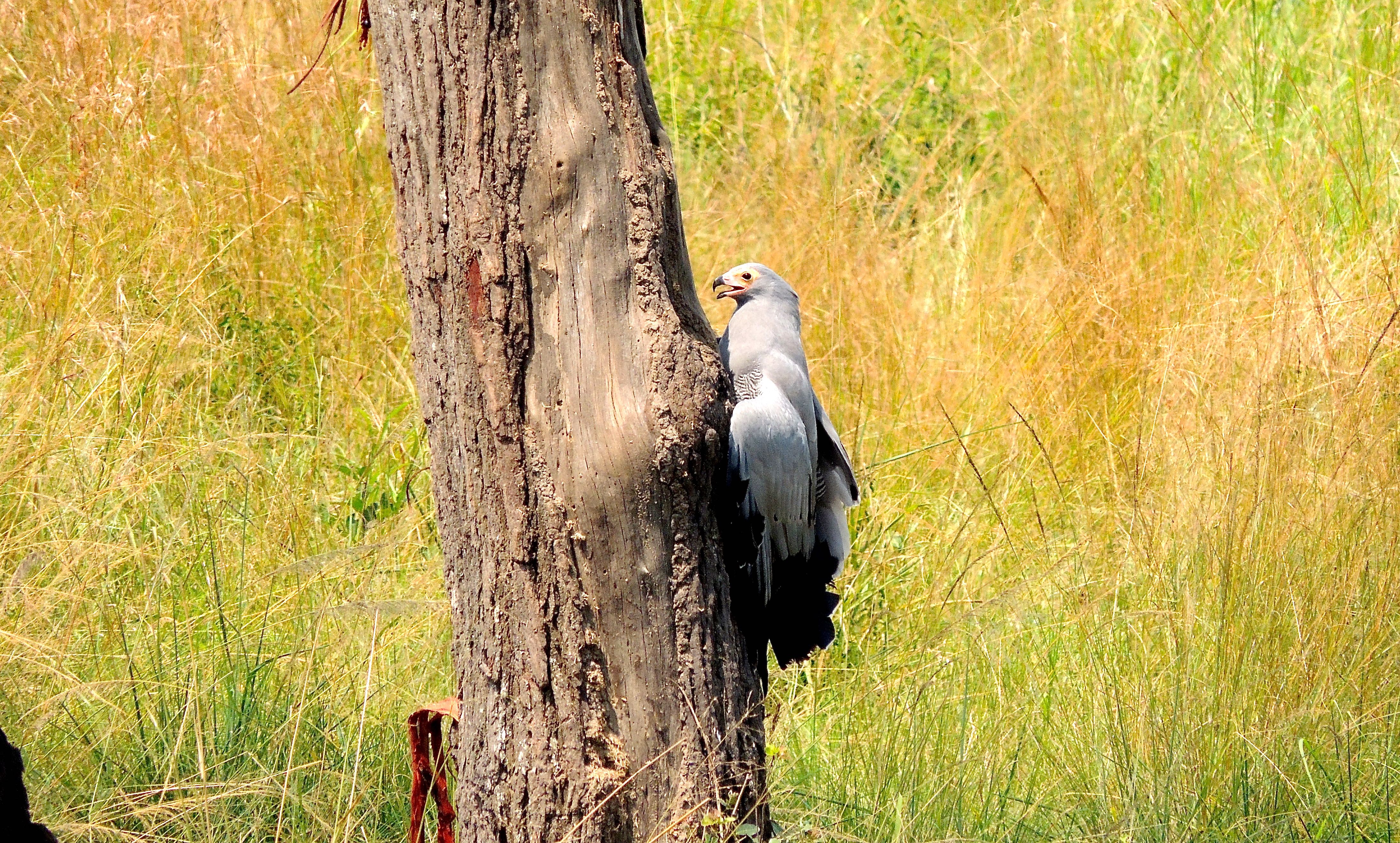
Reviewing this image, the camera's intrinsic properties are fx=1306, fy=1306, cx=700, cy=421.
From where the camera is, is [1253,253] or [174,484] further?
[1253,253]

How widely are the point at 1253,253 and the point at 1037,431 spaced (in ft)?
4.09

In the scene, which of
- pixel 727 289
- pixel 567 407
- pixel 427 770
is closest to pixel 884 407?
pixel 727 289

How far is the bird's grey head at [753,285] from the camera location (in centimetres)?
264

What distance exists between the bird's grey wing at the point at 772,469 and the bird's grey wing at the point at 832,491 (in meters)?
0.14

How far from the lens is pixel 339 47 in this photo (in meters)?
5.53

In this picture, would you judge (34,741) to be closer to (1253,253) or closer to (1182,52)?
(1253,253)

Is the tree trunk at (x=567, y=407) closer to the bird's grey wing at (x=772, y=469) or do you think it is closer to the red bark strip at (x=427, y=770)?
the bird's grey wing at (x=772, y=469)

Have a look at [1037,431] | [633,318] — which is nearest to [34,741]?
[633,318]

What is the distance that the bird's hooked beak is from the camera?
2660 millimetres

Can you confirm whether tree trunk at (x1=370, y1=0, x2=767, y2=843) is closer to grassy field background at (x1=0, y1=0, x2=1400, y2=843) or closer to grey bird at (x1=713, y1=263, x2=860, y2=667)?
grey bird at (x1=713, y1=263, x2=860, y2=667)

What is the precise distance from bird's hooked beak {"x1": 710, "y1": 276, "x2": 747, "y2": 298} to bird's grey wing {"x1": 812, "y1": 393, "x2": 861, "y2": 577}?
294 millimetres

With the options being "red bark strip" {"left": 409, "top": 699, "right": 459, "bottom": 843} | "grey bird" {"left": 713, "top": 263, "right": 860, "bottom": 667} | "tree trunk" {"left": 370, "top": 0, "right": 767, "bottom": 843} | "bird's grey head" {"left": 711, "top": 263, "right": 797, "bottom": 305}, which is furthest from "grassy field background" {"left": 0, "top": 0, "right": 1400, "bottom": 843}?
"bird's grey head" {"left": 711, "top": 263, "right": 797, "bottom": 305}

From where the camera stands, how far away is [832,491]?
2574 mm

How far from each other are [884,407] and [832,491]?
212 centimetres
